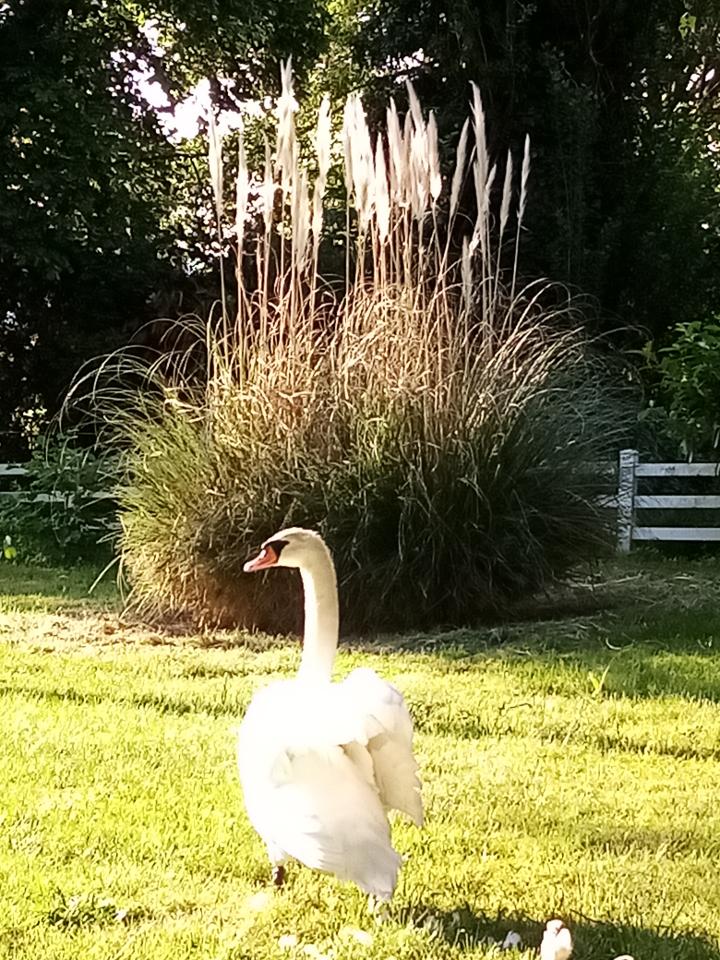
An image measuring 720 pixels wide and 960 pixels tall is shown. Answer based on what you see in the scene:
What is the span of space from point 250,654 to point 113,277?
243 inches

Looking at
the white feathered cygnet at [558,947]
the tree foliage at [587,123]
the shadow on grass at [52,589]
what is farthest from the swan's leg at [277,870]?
the tree foliage at [587,123]

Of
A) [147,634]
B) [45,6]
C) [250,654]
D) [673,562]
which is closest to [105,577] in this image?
[147,634]

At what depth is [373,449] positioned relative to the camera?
169 inches

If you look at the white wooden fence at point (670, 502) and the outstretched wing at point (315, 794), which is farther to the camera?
the white wooden fence at point (670, 502)

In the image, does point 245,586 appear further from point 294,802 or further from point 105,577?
point 294,802

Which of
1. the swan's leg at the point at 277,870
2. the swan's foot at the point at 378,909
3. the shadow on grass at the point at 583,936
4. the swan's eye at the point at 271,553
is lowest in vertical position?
the shadow on grass at the point at 583,936

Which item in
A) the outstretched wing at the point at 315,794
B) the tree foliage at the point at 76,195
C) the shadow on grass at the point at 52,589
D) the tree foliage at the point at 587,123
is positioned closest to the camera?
the outstretched wing at the point at 315,794

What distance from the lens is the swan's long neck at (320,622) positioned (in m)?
2.03

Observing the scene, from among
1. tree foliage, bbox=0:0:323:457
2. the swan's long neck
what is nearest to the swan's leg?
the swan's long neck

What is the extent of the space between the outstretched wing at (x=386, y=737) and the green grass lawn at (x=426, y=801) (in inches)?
6.6

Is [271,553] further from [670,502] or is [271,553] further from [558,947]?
[670,502]

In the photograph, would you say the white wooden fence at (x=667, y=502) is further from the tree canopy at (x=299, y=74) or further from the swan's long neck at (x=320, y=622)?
the swan's long neck at (x=320, y=622)

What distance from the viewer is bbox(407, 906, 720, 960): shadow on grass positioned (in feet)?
5.47

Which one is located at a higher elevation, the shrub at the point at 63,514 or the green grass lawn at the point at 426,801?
the shrub at the point at 63,514
